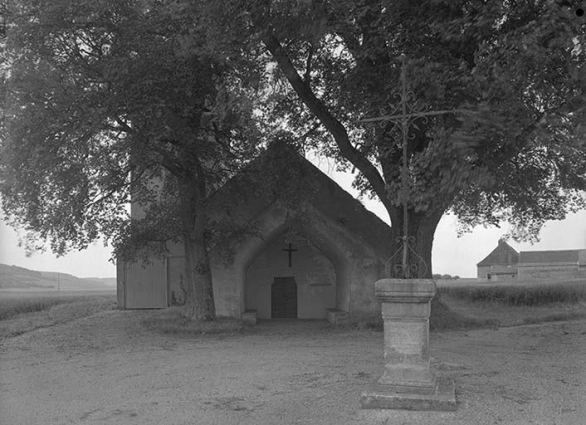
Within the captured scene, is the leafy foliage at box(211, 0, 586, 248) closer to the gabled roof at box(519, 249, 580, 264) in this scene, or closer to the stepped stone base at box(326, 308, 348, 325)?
the stepped stone base at box(326, 308, 348, 325)

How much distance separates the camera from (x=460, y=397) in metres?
7.62

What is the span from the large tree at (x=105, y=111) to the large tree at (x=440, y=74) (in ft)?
6.34

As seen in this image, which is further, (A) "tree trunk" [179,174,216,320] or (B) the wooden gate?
(B) the wooden gate

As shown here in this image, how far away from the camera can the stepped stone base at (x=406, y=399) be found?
7.03 m

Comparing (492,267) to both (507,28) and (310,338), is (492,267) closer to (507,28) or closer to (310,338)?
(310,338)

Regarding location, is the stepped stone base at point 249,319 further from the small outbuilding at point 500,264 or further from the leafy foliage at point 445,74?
the small outbuilding at point 500,264

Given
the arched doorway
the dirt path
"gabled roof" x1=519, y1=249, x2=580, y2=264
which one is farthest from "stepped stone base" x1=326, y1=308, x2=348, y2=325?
"gabled roof" x1=519, y1=249, x2=580, y2=264

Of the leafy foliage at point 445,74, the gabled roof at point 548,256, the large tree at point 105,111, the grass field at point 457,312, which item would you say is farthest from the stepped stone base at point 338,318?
the gabled roof at point 548,256

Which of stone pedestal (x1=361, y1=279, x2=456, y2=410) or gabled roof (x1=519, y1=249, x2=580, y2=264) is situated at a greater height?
gabled roof (x1=519, y1=249, x2=580, y2=264)

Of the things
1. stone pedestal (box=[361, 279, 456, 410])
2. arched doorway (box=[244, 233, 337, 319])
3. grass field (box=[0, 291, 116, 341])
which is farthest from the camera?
arched doorway (box=[244, 233, 337, 319])

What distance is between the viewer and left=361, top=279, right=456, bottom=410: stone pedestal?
23.7ft

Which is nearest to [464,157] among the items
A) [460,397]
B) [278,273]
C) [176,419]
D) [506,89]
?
[506,89]

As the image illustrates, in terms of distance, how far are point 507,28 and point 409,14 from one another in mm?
1970

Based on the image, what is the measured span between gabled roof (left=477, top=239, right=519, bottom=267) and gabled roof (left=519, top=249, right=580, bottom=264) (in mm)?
1417
